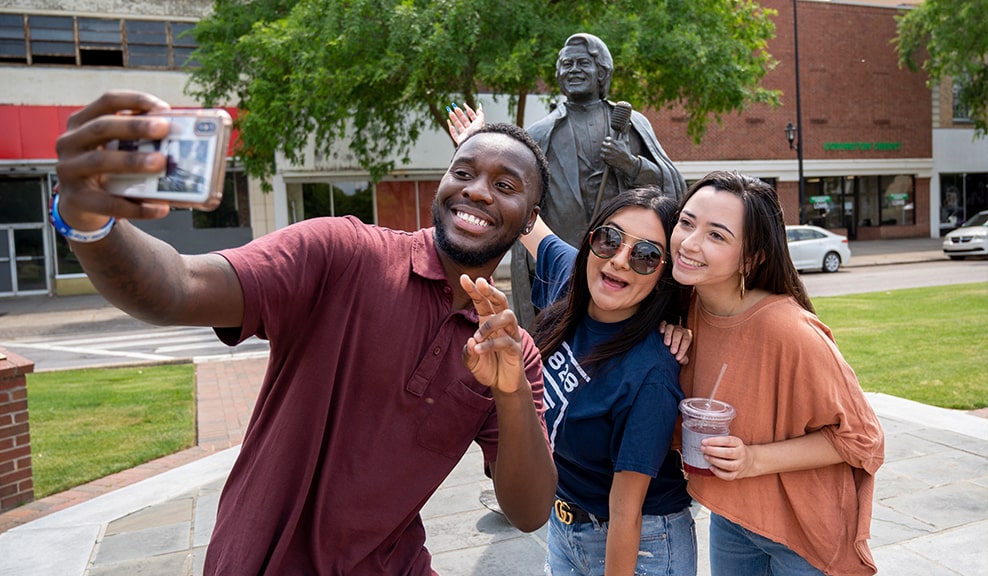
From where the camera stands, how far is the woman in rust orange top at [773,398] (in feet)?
6.92

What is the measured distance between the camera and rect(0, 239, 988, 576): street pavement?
3.88 meters

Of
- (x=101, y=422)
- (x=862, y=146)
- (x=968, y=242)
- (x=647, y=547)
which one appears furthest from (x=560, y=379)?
(x=862, y=146)

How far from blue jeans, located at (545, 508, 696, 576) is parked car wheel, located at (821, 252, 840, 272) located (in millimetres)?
20575

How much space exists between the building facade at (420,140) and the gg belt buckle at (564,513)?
1569 centimetres

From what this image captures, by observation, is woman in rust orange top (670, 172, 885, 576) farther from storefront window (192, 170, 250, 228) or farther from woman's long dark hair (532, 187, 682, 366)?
storefront window (192, 170, 250, 228)

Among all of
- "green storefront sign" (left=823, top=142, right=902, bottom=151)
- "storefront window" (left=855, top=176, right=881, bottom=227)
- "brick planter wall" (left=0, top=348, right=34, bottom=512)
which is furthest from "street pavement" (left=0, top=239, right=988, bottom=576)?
"storefront window" (left=855, top=176, right=881, bottom=227)

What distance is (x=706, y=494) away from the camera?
225 centimetres

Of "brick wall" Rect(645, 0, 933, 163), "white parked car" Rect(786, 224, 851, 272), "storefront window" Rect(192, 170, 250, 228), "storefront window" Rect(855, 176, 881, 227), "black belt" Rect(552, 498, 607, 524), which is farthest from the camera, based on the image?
"storefront window" Rect(855, 176, 881, 227)

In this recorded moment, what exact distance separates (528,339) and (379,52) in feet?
41.0

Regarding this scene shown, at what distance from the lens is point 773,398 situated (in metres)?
2.16

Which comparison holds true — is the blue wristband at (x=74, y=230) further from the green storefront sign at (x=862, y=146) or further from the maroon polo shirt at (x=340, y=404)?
the green storefront sign at (x=862, y=146)

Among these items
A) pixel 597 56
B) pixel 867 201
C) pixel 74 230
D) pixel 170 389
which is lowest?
pixel 170 389

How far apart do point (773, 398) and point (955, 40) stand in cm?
2830

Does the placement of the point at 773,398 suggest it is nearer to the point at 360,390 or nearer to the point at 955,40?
the point at 360,390
